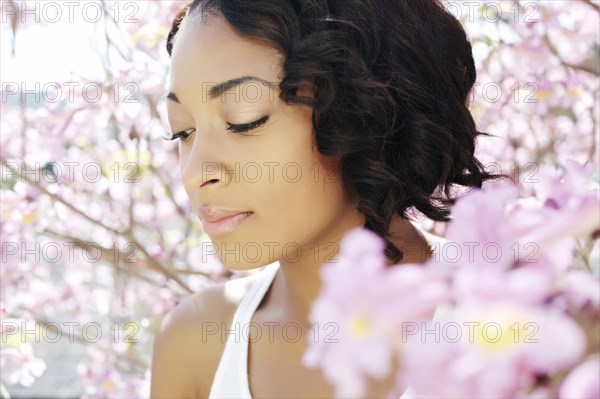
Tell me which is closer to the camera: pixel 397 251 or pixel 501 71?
pixel 397 251

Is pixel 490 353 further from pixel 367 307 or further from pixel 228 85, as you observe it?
pixel 228 85

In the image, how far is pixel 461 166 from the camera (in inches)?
49.5

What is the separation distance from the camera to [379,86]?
42.8 inches

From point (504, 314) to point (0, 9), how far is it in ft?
6.57

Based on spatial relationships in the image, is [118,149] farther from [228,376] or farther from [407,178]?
[407,178]

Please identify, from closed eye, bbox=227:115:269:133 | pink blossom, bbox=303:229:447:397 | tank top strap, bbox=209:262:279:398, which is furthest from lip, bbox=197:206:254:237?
pink blossom, bbox=303:229:447:397

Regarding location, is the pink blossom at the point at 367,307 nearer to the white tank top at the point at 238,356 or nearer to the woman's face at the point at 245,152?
the woman's face at the point at 245,152

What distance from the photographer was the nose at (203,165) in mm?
1010

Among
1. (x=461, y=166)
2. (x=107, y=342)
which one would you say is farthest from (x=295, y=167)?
(x=107, y=342)

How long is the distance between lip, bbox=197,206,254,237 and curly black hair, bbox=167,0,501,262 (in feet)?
0.51

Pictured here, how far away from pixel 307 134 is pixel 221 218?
18 centimetres

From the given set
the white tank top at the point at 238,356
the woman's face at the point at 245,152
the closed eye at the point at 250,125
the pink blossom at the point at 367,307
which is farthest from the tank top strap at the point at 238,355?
the pink blossom at the point at 367,307

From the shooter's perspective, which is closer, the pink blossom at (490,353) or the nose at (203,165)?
the pink blossom at (490,353)

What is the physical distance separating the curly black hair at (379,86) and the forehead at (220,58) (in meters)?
0.01
